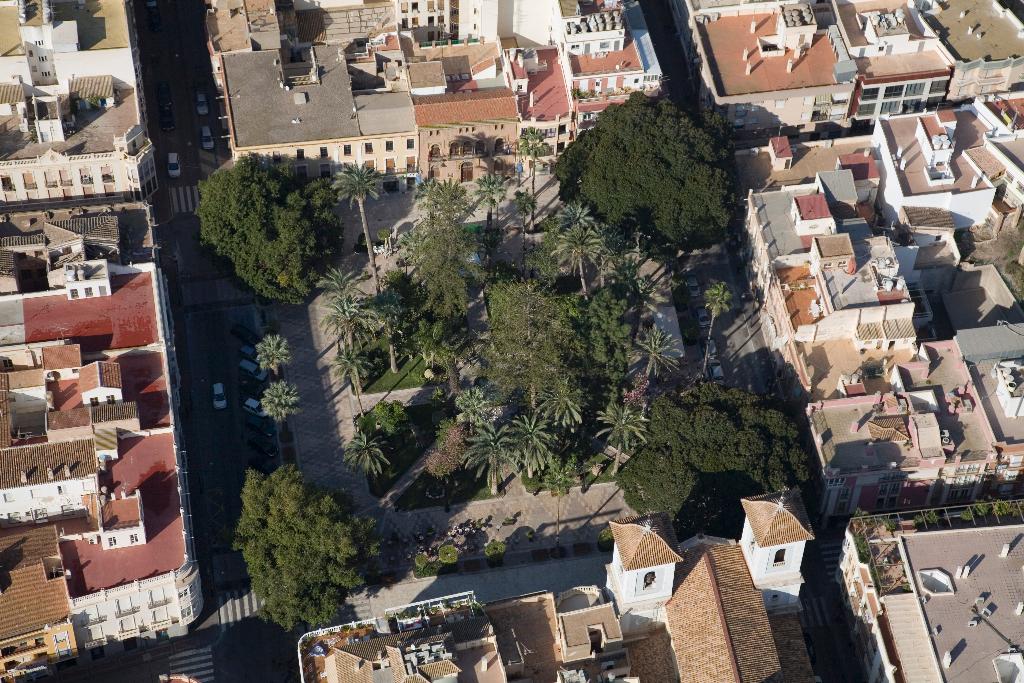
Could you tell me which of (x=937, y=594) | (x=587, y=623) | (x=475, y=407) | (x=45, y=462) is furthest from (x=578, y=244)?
(x=45, y=462)

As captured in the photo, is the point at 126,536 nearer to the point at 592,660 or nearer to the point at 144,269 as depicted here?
the point at 144,269

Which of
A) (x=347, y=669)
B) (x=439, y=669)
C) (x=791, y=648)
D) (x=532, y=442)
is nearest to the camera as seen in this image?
(x=439, y=669)

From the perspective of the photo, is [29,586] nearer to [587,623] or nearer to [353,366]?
[353,366]

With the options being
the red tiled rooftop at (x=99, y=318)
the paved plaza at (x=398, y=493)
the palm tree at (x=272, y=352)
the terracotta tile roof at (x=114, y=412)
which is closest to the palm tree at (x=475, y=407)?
the paved plaza at (x=398, y=493)

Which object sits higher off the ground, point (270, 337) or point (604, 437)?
point (270, 337)

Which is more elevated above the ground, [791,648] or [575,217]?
[575,217]

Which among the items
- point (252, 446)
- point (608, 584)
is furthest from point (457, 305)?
point (608, 584)
